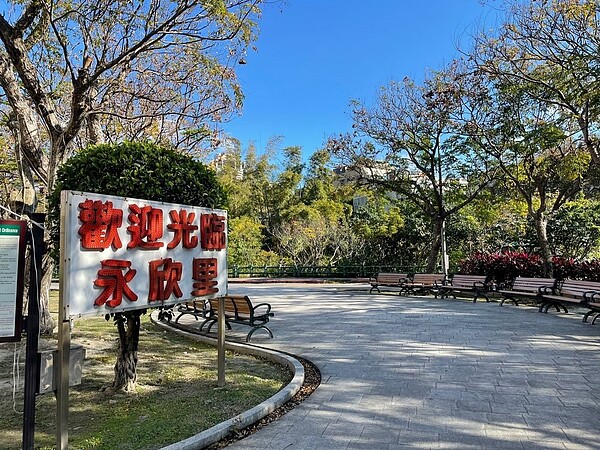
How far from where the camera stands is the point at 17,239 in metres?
2.99

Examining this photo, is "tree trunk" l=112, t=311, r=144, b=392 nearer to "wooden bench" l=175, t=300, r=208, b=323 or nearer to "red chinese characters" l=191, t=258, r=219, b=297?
"red chinese characters" l=191, t=258, r=219, b=297

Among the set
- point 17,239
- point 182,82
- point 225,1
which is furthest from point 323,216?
point 17,239

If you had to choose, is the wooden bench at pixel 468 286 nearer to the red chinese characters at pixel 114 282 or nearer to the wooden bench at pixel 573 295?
the wooden bench at pixel 573 295

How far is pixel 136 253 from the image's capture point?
385cm

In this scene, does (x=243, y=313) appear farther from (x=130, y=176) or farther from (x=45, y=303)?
(x=130, y=176)

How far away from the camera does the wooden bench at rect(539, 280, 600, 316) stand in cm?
859

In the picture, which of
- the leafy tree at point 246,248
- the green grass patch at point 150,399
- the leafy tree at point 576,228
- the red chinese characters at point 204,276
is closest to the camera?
the green grass patch at point 150,399

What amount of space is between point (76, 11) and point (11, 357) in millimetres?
5411

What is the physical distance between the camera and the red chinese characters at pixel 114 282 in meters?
3.49

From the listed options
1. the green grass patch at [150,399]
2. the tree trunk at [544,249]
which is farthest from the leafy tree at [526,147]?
the green grass patch at [150,399]

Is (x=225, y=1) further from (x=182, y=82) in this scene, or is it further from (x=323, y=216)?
(x=323, y=216)

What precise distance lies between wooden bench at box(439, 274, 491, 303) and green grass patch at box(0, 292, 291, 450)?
8.32m

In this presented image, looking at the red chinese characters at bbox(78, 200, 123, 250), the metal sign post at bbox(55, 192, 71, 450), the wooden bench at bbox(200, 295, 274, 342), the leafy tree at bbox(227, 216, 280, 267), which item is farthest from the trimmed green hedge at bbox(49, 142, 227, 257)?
the leafy tree at bbox(227, 216, 280, 267)

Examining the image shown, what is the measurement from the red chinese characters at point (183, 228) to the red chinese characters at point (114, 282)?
1.89ft
